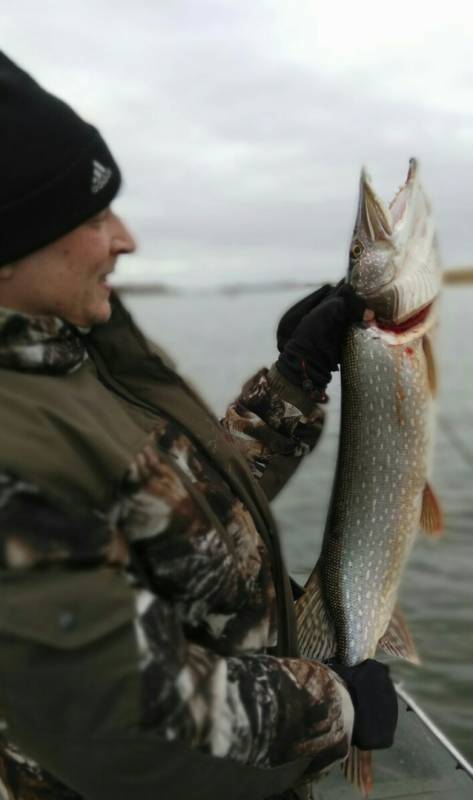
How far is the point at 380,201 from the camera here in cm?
269

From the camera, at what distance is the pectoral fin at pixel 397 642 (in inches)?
111

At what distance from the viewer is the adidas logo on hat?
176 centimetres

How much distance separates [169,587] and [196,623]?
0.16 meters

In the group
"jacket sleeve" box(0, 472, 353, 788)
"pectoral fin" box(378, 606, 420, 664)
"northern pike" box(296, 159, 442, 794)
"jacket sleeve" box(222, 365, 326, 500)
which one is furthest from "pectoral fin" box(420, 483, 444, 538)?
"jacket sleeve" box(0, 472, 353, 788)

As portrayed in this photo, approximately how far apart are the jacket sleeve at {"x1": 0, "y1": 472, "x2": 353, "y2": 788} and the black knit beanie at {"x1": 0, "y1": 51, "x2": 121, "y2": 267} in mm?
561

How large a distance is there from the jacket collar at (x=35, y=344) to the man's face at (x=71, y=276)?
0.06m

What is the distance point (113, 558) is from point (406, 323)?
63.7 inches

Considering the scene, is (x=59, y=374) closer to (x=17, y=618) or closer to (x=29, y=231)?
(x=29, y=231)

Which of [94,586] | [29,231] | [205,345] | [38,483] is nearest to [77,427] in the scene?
[38,483]

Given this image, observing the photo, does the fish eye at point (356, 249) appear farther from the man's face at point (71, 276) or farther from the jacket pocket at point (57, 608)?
the jacket pocket at point (57, 608)

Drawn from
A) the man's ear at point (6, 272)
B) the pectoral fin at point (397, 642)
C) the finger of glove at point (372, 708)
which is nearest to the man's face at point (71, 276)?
the man's ear at point (6, 272)

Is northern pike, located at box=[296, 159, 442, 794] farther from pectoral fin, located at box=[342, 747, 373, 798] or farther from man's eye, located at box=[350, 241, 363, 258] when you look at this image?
pectoral fin, located at box=[342, 747, 373, 798]

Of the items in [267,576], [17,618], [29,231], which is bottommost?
[267,576]

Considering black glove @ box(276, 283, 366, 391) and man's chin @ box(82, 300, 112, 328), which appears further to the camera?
black glove @ box(276, 283, 366, 391)
